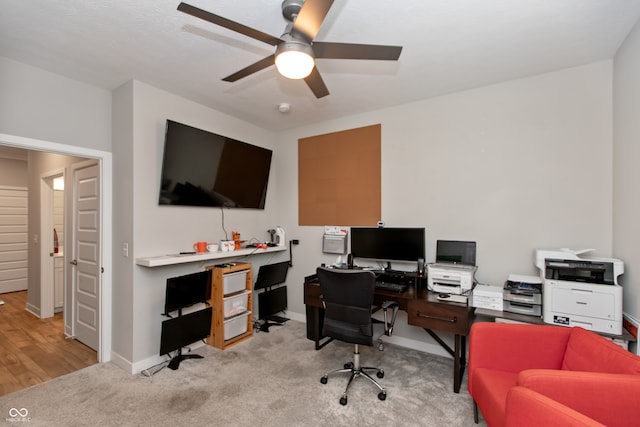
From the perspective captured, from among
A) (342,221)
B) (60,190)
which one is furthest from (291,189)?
(60,190)

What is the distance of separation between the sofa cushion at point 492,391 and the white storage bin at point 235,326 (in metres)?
2.44

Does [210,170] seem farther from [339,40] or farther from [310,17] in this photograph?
[310,17]

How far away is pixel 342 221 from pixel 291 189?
0.98 meters

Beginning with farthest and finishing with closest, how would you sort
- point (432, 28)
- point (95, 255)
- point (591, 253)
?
point (95, 255)
point (591, 253)
point (432, 28)

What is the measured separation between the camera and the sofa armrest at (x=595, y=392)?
1231 mm

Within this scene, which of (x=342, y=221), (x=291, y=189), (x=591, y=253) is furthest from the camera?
(x=291, y=189)

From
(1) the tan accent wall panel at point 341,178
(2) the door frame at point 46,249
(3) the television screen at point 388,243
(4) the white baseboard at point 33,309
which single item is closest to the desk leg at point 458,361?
(3) the television screen at point 388,243

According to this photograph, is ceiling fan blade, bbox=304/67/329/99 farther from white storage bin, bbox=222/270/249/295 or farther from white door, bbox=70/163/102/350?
white door, bbox=70/163/102/350

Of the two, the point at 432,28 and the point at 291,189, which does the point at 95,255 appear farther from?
the point at 432,28

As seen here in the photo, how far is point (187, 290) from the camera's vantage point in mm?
2920

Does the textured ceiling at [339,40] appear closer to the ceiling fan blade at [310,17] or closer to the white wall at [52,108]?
the white wall at [52,108]

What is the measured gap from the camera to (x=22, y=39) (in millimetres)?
2117

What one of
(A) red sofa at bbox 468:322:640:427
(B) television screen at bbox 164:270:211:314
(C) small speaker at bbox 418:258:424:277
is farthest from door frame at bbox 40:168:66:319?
(A) red sofa at bbox 468:322:640:427

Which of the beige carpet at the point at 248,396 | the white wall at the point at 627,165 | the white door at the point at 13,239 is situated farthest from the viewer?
the white door at the point at 13,239
